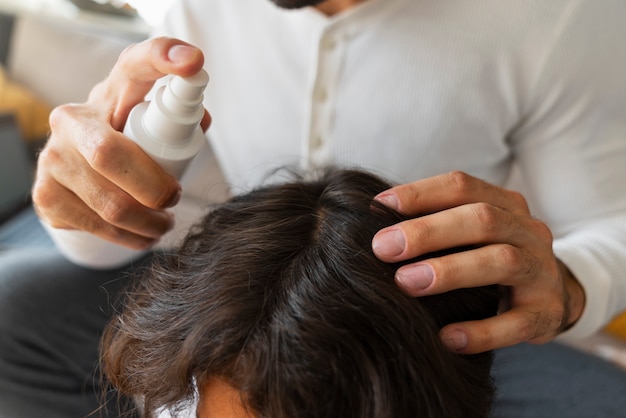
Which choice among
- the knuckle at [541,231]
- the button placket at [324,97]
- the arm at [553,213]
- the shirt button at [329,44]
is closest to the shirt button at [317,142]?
the button placket at [324,97]

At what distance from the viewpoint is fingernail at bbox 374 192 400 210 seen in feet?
1.35

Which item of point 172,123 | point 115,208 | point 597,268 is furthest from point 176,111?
point 597,268

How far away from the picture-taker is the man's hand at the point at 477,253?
0.38 meters

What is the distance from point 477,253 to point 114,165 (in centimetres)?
29

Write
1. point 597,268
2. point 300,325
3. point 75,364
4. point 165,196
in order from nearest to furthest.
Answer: point 300,325 → point 165,196 → point 597,268 → point 75,364

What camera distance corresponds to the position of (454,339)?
0.39 meters

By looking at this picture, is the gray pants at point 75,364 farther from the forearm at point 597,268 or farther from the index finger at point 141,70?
the index finger at point 141,70

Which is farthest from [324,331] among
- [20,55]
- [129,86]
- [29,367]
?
[20,55]

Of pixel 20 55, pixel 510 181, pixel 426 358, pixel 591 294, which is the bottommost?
→ pixel 20 55

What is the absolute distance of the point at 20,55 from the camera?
136 centimetres

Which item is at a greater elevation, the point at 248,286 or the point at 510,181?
the point at 248,286

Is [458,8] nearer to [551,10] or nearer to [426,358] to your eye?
[551,10]

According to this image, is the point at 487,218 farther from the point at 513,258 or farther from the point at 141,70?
the point at 141,70

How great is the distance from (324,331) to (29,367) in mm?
456
